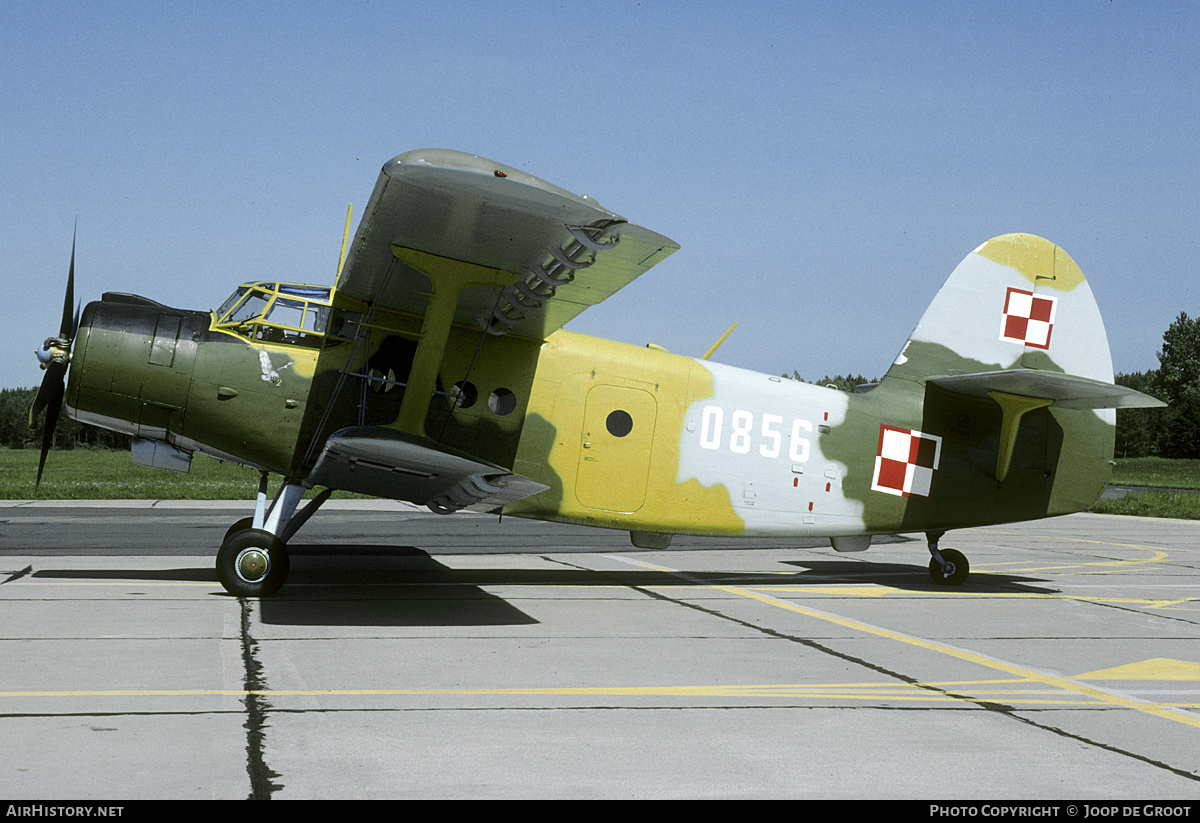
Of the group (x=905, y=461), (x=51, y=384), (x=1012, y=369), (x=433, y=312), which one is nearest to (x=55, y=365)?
(x=51, y=384)

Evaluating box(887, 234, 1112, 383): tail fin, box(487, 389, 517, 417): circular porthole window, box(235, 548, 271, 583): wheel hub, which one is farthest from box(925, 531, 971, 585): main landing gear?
box(235, 548, 271, 583): wheel hub

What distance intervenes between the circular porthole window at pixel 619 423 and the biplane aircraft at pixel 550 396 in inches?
0.8

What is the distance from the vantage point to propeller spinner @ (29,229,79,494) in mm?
8711

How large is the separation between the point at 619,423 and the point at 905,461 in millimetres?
3411

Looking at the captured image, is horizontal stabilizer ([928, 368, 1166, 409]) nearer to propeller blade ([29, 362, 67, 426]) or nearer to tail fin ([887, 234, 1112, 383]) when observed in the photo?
tail fin ([887, 234, 1112, 383])

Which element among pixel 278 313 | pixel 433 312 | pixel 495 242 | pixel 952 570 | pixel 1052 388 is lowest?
pixel 952 570

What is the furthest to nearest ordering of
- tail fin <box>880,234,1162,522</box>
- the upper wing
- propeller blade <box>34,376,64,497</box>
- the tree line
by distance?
the tree line, tail fin <box>880,234,1162,522</box>, propeller blade <box>34,376,64,497</box>, the upper wing

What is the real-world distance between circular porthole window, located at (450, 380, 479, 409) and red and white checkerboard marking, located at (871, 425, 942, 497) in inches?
179

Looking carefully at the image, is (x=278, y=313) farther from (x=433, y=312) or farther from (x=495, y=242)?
(x=495, y=242)

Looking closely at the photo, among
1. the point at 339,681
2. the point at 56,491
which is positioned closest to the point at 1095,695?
the point at 339,681

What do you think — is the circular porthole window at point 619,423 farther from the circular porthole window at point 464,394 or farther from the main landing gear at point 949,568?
the main landing gear at point 949,568

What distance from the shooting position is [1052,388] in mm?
10219

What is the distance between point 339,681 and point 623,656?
1974 millimetres
